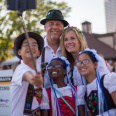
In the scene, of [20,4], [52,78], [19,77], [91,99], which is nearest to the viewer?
[20,4]

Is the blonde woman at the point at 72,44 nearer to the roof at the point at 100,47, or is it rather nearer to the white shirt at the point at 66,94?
the white shirt at the point at 66,94

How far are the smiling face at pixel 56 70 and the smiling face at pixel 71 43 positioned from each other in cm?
46

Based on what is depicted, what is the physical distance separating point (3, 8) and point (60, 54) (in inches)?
615

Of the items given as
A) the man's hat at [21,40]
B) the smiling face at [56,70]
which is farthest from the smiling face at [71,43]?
the man's hat at [21,40]

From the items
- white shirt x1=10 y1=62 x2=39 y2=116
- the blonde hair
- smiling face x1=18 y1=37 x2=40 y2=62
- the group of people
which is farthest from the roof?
white shirt x1=10 y1=62 x2=39 y2=116

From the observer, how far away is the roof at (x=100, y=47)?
2766 centimetres

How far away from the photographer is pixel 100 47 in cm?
2914

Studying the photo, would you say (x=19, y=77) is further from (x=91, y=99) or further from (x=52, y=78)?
(x=91, y=99)

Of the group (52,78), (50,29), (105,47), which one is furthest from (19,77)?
(105,47)

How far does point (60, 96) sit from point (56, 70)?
0.39 m

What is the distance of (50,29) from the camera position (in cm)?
374

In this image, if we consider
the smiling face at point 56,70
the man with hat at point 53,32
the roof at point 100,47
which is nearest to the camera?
the smiling face at point 56,70

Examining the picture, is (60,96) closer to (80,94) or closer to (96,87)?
(80,94)

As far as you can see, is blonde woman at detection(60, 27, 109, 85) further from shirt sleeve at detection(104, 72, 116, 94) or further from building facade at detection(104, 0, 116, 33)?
building facade at detection(104, 0, 116, 33)
